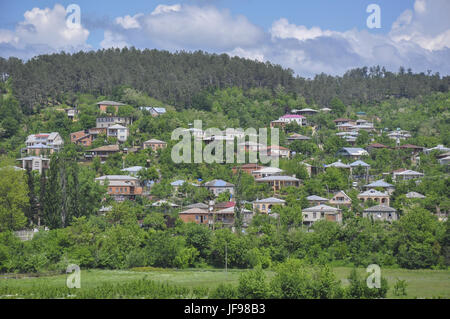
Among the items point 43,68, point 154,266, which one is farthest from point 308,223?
point 43,68

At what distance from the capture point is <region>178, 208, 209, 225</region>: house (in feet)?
103

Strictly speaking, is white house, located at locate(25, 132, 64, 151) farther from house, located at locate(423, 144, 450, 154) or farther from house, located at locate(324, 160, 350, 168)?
house, located at locate(423, 144, 450, 154)

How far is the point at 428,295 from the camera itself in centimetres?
2116

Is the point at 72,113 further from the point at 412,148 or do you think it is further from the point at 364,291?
the point at 364,291

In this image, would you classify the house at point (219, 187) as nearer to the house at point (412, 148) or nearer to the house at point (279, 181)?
the house at point (279, 181)

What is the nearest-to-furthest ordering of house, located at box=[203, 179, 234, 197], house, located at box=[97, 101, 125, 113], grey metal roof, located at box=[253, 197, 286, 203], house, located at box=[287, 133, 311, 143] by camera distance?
1. grey metal roof, located at box=[253, 197, 286, 203]
2. house, located at box=[203, 179, 234, 197]
3. house, located at box=[287, 133, 311, 143]
4. house, located at box=[97, 101, 125, 113]

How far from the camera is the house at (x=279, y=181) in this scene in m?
36.3

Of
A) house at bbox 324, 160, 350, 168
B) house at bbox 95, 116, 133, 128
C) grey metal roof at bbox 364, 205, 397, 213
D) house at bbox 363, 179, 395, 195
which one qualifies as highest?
house at bbox 95, 116, 133, 128

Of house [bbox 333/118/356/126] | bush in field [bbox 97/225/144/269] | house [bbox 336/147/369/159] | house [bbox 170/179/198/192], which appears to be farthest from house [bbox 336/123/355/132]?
bush in field [bbox 97/225/144/269]

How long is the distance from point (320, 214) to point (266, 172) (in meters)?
7.48

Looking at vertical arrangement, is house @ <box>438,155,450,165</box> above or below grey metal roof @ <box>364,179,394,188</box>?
above

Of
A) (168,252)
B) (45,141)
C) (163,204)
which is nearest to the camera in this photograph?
Answer: (168,252)

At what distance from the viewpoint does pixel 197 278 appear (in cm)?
2467

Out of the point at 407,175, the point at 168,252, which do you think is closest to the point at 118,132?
the point at 168,252
